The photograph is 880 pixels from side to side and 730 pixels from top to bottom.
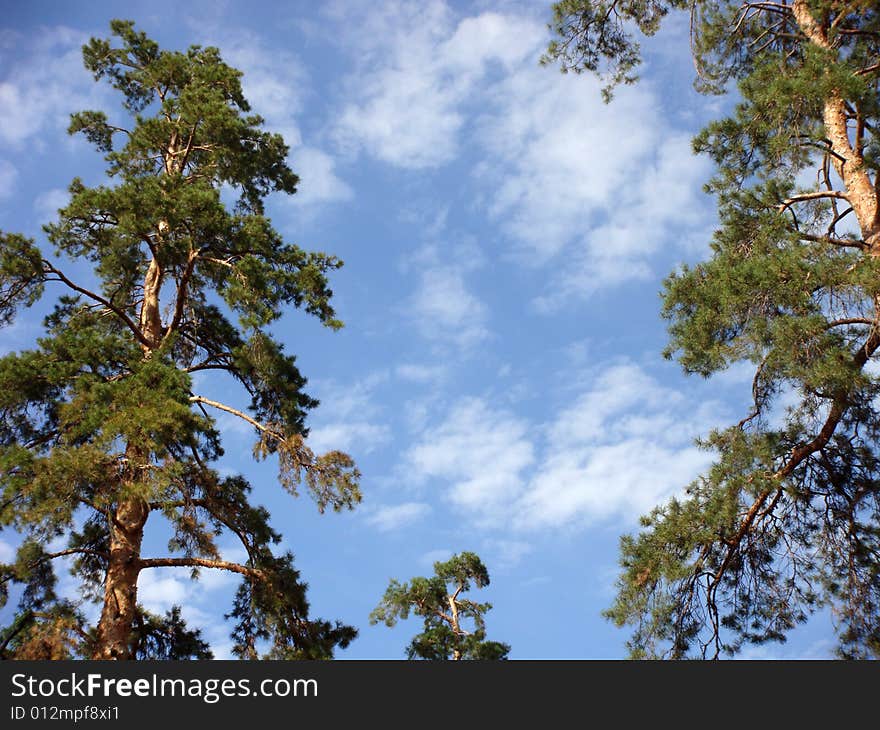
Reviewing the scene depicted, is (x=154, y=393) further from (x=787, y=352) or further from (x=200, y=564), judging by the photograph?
(x=787, y=352)

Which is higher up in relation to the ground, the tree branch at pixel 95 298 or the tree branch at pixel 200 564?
the tree branch at pixel 95 298

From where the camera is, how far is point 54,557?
908cm

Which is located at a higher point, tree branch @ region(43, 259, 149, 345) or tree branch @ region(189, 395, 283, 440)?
tree branch @ region(43, 259, 149, 345)

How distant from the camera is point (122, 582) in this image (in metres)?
8.78

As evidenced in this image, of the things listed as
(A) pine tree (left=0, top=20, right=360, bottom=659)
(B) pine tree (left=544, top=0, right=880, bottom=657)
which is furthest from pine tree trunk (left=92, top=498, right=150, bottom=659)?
(B) pine tree (left=544, top=0, right=880, bottom=657)

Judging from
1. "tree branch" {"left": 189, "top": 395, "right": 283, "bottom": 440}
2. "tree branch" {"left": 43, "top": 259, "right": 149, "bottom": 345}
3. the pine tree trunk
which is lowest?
the pine tree trunk

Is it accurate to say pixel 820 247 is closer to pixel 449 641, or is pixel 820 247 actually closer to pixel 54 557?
pixel 54 557

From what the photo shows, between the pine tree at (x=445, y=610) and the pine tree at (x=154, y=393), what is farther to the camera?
the pine tree at (x=445, y=610)

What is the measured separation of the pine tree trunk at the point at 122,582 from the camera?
8.34 m

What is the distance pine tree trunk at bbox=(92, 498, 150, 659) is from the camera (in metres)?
8.34

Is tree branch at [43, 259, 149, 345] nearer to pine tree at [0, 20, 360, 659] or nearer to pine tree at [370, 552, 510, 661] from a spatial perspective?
pine tree at [0, 20, 360, 659]

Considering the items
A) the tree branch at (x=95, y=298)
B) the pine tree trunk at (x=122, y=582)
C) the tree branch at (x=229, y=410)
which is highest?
the tree branch at (x=95, y=298)

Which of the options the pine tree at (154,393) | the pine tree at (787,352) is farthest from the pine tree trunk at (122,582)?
the pine tree at (787,352)

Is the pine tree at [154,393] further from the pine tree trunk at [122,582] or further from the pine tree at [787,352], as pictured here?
the pine tree at [787,352]
